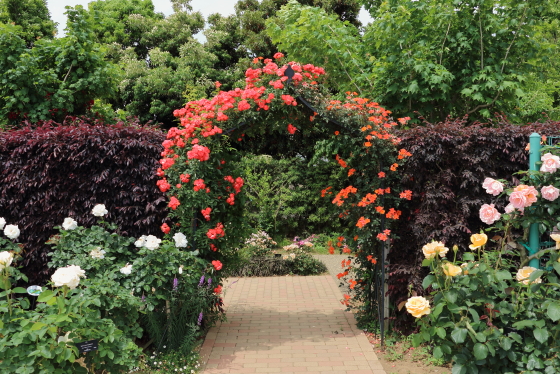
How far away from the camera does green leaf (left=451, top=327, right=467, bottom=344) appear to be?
110 inches

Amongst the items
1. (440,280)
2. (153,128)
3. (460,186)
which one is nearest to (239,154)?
(153,128)

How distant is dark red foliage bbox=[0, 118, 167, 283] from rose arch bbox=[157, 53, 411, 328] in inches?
12.3

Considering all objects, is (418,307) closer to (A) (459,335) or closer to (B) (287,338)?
(A) (459,335)

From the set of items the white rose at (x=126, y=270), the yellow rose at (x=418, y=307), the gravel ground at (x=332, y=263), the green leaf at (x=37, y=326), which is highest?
the white rose at (x=126, y=270)

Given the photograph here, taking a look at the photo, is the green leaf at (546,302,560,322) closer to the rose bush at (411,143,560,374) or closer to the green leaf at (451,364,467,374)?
the rose bush at (411,143,560,374)

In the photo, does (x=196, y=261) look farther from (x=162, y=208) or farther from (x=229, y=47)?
(x=229, y=47)

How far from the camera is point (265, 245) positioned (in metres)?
9.20

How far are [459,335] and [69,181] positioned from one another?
3763 mm

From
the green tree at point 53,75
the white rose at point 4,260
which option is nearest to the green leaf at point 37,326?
the white rose at point 4,260

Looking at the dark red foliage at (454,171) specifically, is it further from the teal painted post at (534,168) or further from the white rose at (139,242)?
the white rose at (139,242)

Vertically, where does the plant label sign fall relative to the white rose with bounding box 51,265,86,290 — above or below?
below

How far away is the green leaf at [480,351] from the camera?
2.79 metres

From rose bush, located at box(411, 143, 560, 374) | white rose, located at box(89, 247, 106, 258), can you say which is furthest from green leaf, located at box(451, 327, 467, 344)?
white rose, located at box(89, 247, 106, 258)

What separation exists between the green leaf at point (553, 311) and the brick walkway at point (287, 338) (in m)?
1.66
